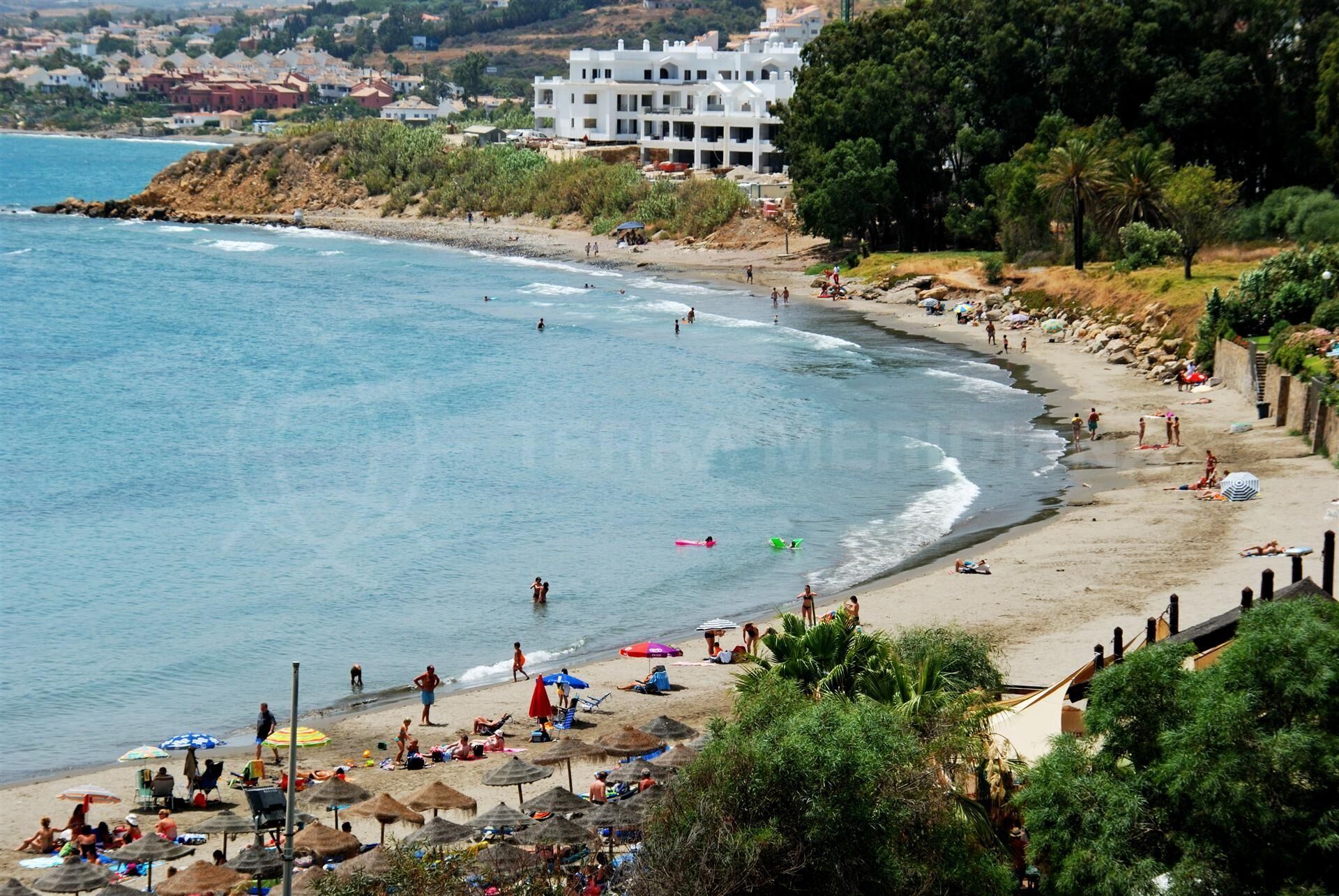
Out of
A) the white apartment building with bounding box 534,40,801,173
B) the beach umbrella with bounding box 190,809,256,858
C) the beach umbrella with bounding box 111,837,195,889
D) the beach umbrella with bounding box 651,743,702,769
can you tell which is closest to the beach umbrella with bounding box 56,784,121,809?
the beach umbrella with bounding box 190,809,256,858

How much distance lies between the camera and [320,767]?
919 inches

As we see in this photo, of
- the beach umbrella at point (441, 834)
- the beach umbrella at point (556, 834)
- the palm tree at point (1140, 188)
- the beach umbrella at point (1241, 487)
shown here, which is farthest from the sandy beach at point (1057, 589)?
the palm tree at point (1140, 188)

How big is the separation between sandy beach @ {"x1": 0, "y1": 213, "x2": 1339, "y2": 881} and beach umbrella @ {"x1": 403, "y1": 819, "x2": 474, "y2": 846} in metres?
2.31

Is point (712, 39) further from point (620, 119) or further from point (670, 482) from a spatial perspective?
point (670, 482)

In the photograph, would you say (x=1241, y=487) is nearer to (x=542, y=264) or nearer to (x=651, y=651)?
(x=651, y=651)

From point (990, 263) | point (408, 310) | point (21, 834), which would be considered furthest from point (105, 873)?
point (408, 310)

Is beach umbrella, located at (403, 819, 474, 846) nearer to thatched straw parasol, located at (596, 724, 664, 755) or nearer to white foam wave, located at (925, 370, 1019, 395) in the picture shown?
thatched straw parasol, located at (596, 724, 664, 755)

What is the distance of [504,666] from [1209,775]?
56.5 ft

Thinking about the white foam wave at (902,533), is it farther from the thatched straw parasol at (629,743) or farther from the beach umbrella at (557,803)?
the beach umbrella at (557,803)

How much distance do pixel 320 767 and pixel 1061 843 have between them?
12746 mm

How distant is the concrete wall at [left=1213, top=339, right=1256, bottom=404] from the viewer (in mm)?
43719

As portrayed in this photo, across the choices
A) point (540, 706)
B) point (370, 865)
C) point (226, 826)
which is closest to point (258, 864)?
point (226, 826)

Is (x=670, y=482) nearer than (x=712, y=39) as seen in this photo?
Yes

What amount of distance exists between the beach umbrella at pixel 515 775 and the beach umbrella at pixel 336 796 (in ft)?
5.57
